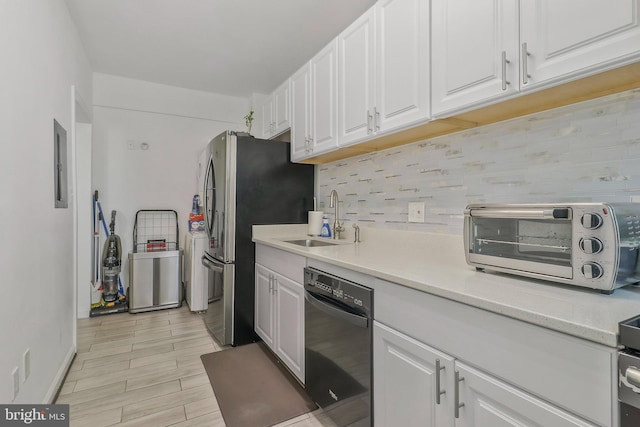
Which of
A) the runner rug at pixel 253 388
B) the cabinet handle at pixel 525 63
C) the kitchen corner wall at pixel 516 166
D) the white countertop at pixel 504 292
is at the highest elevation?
the cabinet handle at pixel 525 63

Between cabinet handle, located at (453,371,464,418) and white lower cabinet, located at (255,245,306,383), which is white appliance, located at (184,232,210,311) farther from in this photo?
cabinet handle, located at (453,371,464,418)

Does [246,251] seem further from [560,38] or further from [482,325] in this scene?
[560,38]

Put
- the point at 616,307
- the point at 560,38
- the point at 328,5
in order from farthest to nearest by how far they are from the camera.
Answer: the point at 328,5, the point at 560,38, the point at 616,307

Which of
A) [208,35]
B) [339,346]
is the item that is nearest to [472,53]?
[339,346]

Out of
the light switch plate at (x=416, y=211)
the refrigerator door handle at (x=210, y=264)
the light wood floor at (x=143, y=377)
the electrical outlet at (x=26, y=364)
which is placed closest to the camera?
the electrical outlet at (x=26, y=364)

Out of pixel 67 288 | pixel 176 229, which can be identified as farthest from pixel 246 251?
pixel 176 229

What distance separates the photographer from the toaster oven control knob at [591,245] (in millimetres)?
886

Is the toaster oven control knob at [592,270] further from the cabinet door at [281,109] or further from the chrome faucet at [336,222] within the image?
the cabinet door at [281,109]

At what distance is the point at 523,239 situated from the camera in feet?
3.65

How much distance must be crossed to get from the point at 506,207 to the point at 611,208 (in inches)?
11.8

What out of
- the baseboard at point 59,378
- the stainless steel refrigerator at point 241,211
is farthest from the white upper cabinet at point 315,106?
the baseboard at point 59,378

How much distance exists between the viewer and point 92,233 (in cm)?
332

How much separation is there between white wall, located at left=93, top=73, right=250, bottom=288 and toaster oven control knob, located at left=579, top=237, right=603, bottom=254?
12.8 ft

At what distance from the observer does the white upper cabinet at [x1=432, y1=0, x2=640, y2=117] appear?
0.92 meters
